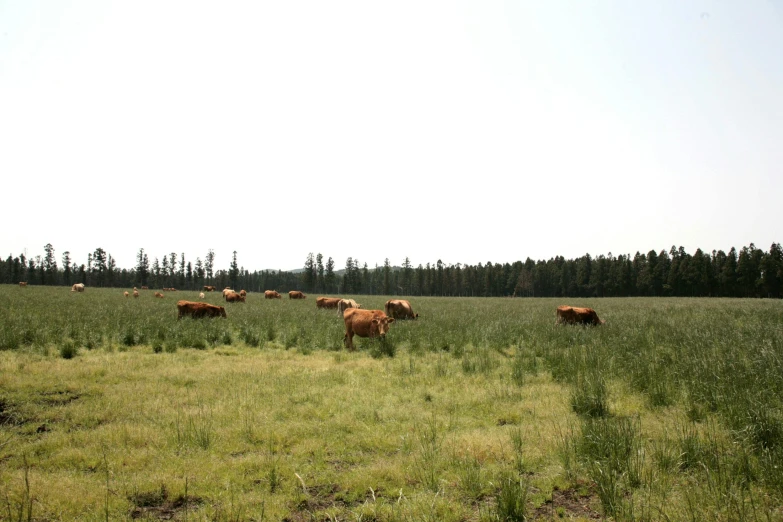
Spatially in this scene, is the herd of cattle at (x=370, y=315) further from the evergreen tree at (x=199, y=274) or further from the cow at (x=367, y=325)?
the evergreen tree at (x=199, y=274)

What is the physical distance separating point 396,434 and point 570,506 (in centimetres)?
243

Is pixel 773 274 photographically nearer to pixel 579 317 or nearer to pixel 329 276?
pixel 579 317

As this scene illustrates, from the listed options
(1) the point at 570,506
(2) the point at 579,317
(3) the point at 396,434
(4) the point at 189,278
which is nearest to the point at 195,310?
(3) the point at 396,434

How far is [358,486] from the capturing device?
4254 millimetres

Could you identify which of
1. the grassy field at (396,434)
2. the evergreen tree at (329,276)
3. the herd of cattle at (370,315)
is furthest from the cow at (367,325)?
the evergreen tree at (329,276)

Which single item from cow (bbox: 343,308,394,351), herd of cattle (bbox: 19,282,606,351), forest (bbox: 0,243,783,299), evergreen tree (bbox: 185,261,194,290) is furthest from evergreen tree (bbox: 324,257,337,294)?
cow (bbox: 343,308,394,351)

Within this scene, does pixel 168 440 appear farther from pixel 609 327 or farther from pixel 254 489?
pixel 609 327

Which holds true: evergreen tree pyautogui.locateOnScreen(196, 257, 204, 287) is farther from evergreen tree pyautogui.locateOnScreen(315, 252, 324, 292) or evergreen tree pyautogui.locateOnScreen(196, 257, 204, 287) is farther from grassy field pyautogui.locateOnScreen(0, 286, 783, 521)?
grassy field pyautogui.locateOnScreen(0, 286, 783, 521)

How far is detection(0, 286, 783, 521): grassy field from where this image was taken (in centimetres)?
379

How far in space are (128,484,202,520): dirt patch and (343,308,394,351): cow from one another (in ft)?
27.2

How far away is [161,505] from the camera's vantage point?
154 inches

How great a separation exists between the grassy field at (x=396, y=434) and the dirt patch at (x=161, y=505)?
0.06 ft

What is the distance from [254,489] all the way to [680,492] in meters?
4.23

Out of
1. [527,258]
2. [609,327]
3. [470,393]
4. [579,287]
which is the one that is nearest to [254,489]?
[470,393]
